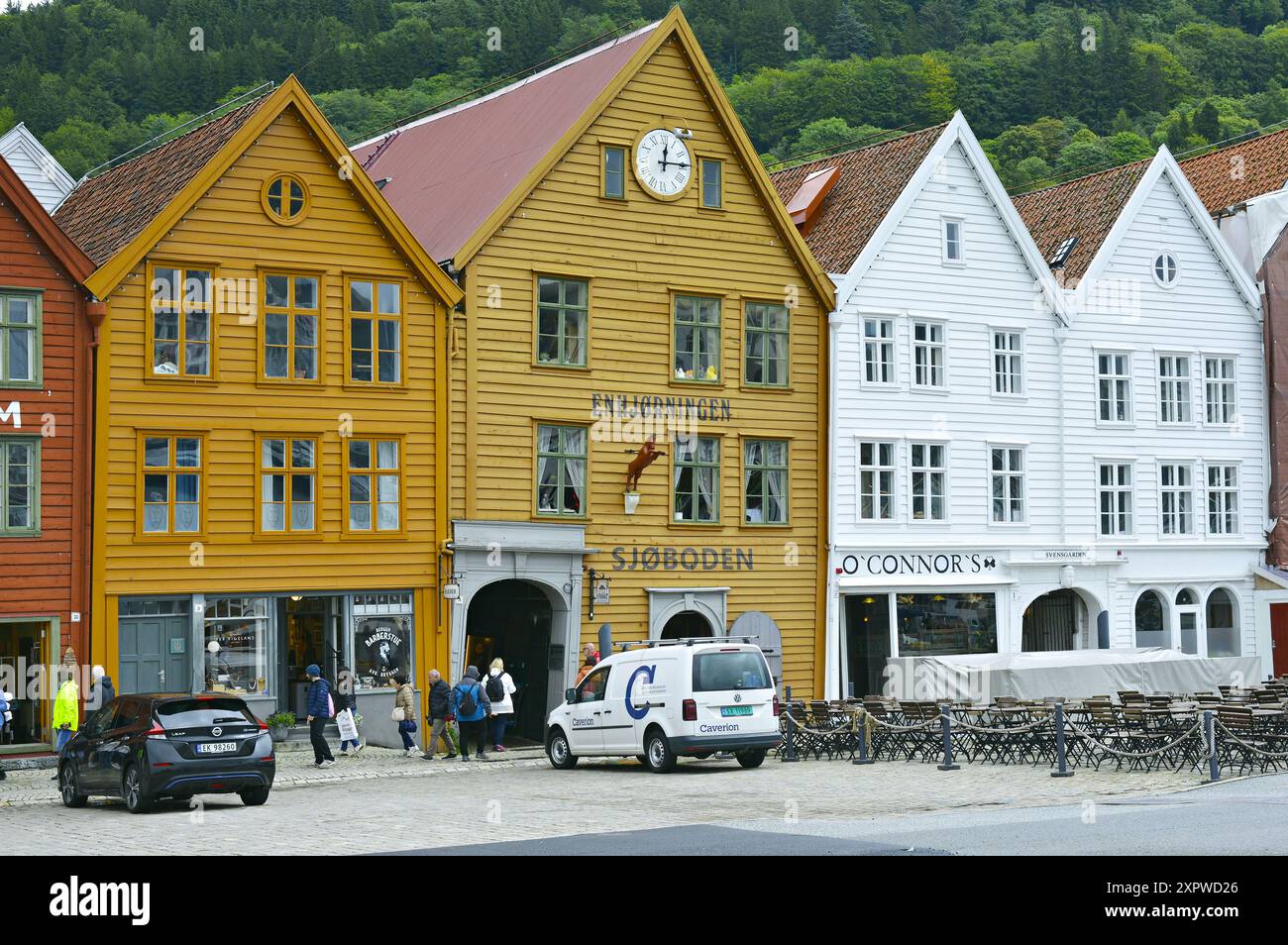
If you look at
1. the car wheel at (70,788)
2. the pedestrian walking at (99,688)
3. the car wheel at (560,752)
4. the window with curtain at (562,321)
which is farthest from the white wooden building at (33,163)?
the car wheel at (70,788)

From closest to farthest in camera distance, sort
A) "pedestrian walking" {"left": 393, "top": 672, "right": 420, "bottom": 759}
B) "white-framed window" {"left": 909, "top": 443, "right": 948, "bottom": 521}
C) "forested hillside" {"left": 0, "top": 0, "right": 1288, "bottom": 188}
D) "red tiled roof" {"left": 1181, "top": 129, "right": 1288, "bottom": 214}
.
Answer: "pedestrian walking" {"left": 393, "top": 672, "right": 420, "bottom": 759} < "white-framed window" {"left": 909, "top": 443, "right": 948, "bottom": 521} < "red tiled roof" {"left": 1181, "top": 129, "right": 1288, "bottom": 214} < "forested hillside" {"left": 0, "top": 0, "right": 1288, "bottom": 188}

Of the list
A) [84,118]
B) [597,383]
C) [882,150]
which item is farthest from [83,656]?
[84,118]

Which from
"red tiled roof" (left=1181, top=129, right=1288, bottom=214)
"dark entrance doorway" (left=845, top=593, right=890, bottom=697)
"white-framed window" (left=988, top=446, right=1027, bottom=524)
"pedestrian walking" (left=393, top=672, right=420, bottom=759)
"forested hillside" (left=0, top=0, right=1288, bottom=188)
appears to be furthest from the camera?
"forested hillside" (left=0, top=0, right=1288, bottom=188)

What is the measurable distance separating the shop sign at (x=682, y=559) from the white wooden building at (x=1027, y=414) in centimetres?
242

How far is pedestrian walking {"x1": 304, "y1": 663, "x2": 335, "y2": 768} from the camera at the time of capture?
28.4m

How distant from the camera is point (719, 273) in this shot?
3672 cm

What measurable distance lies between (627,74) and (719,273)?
14.9ft

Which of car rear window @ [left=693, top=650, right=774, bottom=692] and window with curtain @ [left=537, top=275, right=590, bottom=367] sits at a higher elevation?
window with curtain @ [left=537, top=275, right=590, bottom=367]

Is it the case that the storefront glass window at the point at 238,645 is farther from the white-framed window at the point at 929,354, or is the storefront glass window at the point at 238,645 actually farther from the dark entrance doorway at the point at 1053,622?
the dark entrance doorway at the point at 1053,622

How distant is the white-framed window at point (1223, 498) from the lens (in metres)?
44.1

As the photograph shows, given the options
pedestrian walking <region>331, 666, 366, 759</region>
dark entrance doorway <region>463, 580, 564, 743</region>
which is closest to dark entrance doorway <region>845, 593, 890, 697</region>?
dark entrance doorway <region>463, 580, 564, 743</region>

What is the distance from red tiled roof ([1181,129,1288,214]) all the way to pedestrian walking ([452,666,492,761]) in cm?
2708

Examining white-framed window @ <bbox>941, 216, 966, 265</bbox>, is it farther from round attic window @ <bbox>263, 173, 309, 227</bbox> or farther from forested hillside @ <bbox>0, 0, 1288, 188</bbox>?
forested hillside @ <bbox>0, 0, 1288, 188</bbox>
